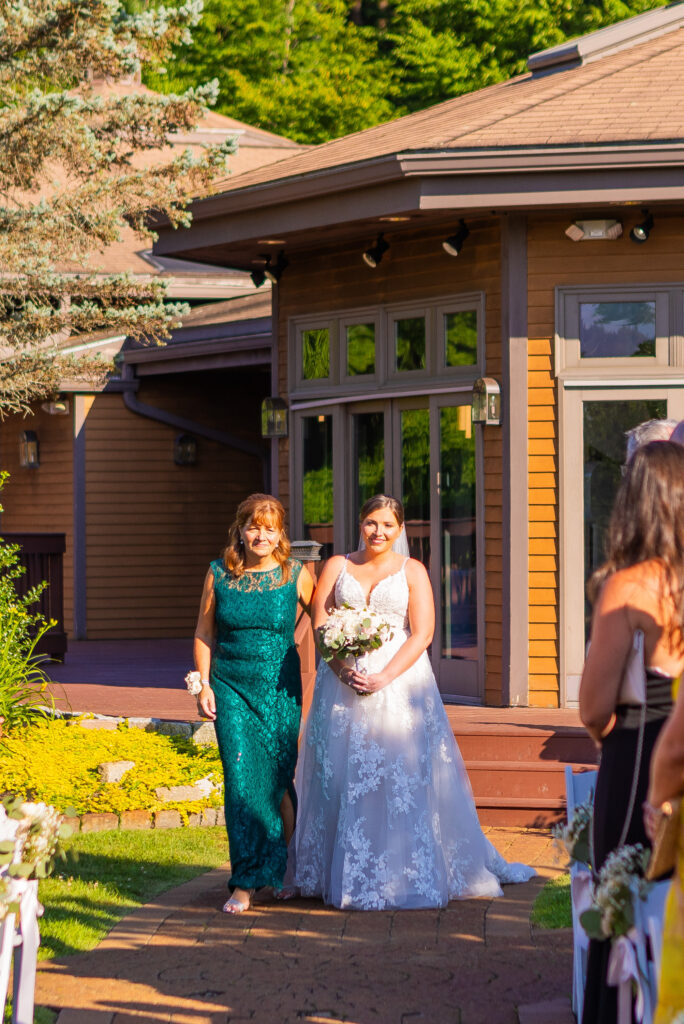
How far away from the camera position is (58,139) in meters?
12.3

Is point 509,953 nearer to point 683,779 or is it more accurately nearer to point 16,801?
point 16,801

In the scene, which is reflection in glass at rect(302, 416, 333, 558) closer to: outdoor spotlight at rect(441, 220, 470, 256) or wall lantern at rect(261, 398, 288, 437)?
wall lantern at rect(261, 398, 288, 437)

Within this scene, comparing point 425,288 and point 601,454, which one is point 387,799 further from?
point 425,288

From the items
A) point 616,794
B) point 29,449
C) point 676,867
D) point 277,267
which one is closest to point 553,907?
point 616,794

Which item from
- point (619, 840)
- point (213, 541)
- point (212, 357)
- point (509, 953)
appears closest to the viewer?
point (619, 840)

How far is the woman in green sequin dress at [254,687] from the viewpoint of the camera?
598 cm

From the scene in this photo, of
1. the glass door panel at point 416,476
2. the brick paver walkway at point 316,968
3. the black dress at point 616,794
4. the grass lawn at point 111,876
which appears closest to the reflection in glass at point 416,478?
the glass door panel at point 416,476

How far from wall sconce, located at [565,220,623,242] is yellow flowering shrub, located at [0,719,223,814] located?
427 centimetres

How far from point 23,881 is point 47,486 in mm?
13184

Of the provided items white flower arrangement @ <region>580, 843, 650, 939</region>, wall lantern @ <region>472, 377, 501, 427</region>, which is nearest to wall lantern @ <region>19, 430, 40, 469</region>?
wall lantern @ <region>472, 377, 501, 427</region>

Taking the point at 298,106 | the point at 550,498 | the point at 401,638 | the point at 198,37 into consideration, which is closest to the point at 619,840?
the point at 401,638

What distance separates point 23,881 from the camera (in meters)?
3.95

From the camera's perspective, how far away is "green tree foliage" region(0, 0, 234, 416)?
466 inches

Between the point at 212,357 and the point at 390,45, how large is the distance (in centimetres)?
2167
